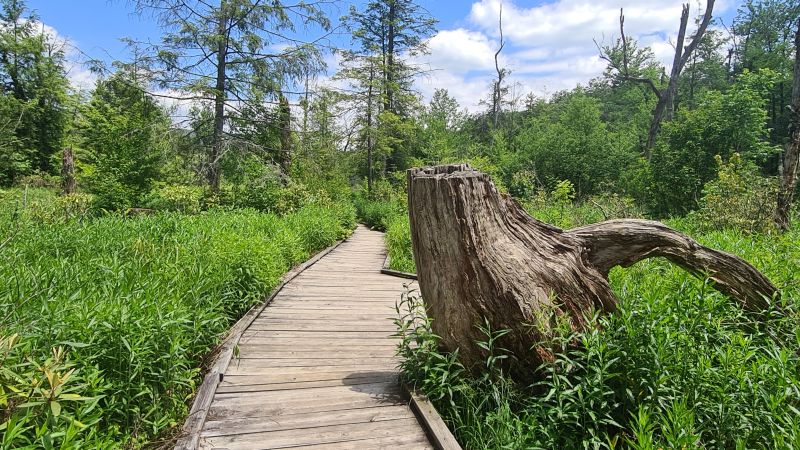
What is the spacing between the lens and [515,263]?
2992mm

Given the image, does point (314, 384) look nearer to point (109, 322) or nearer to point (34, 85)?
point (109, 322)

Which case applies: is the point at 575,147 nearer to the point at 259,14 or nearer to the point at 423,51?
the point at 423,51

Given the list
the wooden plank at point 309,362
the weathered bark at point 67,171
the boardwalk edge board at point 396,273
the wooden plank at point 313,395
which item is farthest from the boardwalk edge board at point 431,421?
the weathered bark at point 67,171

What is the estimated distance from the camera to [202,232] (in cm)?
605

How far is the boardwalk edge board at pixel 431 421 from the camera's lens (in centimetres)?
248

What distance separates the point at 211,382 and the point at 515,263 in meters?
2.57

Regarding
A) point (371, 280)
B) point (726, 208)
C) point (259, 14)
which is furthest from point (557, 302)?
point (259, 14)

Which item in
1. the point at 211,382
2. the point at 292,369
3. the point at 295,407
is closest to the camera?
the point at 295,407

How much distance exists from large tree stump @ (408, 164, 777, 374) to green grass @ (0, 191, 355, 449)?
6.67ft

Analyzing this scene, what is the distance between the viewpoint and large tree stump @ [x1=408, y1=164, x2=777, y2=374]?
2.88m

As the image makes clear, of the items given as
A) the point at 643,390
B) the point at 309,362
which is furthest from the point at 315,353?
the point at 643,390

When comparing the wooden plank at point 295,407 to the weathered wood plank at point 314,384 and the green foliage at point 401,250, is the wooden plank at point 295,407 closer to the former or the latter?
the weathered wood plank at point 314,384

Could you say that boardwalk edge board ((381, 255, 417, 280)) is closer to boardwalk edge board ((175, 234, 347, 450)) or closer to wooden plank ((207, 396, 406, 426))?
boardwalk edge board ((175, 234, 347, 450))

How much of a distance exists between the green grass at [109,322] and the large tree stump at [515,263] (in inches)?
80.0
